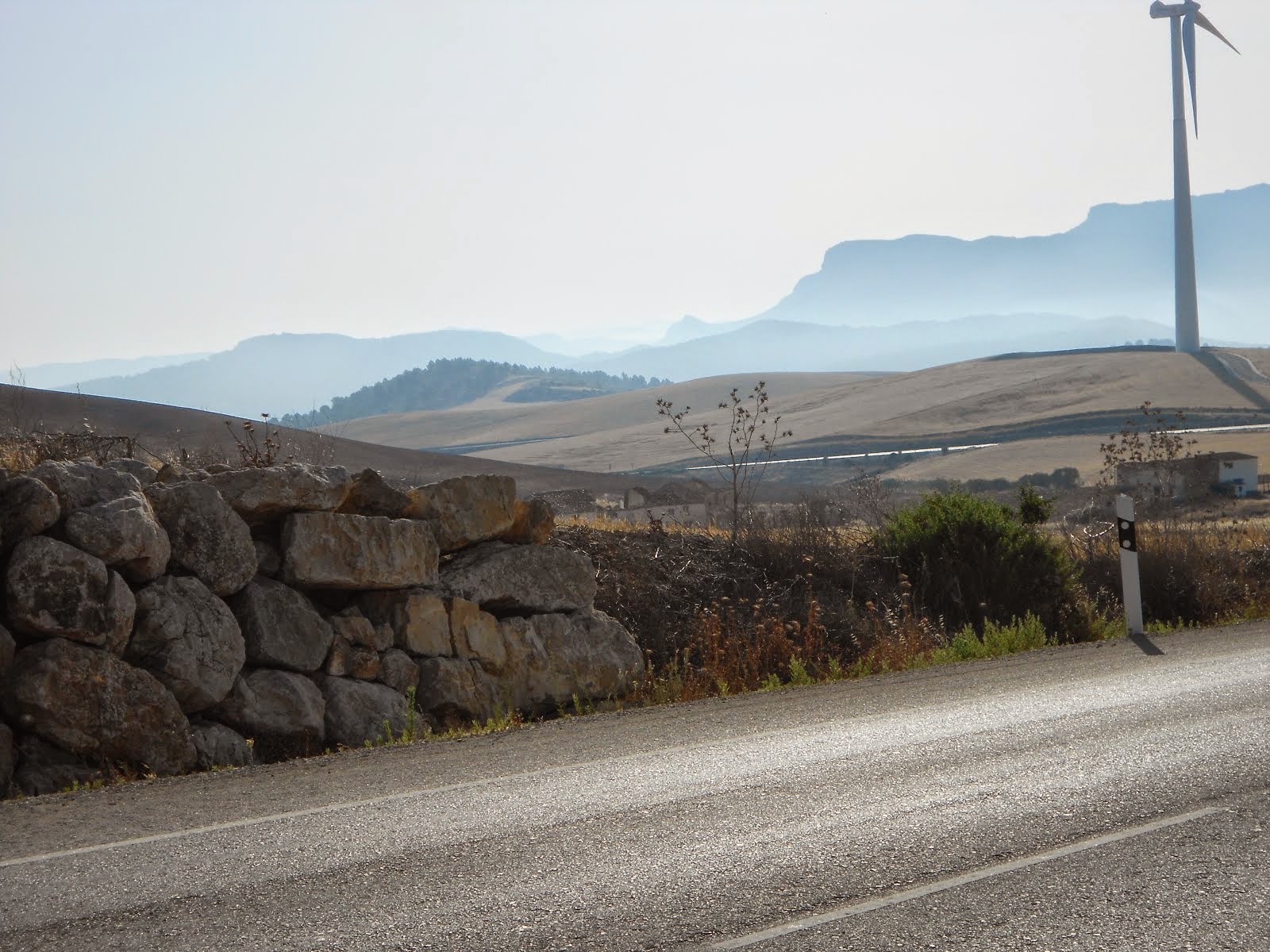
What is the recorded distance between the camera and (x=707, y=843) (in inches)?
229

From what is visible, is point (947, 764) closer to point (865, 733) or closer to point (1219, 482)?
point (865, 733)

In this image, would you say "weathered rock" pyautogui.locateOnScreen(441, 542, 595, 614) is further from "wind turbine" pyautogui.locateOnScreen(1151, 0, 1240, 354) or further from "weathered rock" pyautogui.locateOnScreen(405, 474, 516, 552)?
"wind turbine" pyautogui.locateOnScreen(1151, 0, 1240, 354)

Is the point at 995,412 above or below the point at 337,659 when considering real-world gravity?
below

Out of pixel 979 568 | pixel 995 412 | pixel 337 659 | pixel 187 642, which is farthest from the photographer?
pixel 995 412

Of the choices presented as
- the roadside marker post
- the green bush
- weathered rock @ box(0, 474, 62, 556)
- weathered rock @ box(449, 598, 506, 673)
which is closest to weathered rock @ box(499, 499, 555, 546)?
weathered rock @ box(449, 598, 506, 673)

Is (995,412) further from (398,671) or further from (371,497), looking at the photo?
(398,671)

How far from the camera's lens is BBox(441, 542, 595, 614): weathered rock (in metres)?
11.9

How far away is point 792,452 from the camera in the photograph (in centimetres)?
13062

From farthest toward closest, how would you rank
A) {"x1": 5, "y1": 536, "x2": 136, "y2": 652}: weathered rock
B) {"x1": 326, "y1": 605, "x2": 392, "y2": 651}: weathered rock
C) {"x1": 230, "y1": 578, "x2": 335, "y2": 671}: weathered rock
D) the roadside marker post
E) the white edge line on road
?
the roadside marker post < {"x1": 326, "y1": 605, "x2": 392, "y2": 651}: weathered rock < {"x1": 230, "y1": 578, "x2": 335, "y2": 671}: weathered rock < {"x1": 5, "y1": 536, "x2": 136, "y2": 652}: weathered rock < the white edge line on road

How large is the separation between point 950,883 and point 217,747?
19.7ft

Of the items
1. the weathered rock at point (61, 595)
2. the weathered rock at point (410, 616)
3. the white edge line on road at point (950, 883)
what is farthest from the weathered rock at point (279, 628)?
the white edge line on road at point (950, 883)

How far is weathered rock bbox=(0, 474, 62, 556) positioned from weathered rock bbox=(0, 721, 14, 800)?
1336 millimetres

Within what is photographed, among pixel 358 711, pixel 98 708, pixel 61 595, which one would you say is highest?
pixel 61 595

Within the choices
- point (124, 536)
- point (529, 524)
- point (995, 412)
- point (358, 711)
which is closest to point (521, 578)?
point (529, 524)
